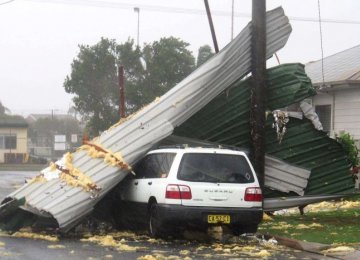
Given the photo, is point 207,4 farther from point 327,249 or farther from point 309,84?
point 327,249

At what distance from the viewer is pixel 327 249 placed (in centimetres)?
959

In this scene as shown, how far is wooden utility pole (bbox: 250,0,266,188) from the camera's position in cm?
1296

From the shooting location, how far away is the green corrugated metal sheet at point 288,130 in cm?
1318

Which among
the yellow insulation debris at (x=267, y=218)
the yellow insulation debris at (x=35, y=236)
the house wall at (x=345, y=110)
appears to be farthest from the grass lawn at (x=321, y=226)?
the house wall at (x=345, y=110)

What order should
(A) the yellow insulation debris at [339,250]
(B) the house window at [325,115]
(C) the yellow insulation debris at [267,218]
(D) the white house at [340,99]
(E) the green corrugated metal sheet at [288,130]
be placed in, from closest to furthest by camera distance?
(A) the yellow insulation debris at [339,250], (E) the green corrugated metal sheet at [288,130], (C) the yellow insulation debris at [267,218], (D) the white house at [340,99], (B) the house window at [325,115]

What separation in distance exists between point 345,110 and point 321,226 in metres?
8.85

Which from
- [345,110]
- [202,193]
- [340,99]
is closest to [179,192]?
[202,193]

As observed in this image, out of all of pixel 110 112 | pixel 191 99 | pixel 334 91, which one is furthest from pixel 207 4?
pixel 110 112

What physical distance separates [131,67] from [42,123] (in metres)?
42.6

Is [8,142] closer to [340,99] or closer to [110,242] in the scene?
[340,99]

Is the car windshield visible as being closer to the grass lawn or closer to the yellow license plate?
the yellow license plate

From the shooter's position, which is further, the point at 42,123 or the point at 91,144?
the point at 42,123

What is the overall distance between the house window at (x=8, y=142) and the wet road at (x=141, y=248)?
49558mm

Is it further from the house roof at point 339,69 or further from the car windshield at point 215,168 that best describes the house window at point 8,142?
the car windshield at point 215,168
